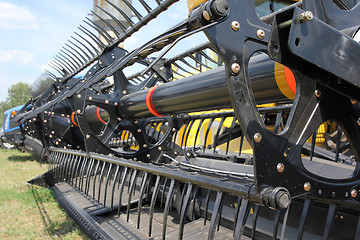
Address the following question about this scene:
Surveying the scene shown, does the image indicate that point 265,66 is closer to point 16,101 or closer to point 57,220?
point 57,220

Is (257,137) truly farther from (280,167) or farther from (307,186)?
(307,186)

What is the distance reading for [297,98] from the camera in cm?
117

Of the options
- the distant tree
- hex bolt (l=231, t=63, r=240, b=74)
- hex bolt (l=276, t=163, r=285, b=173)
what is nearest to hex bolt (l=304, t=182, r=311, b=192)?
hex bolt (l=276, t=163, r=285, b=173)

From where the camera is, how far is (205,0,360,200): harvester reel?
1.06 metres

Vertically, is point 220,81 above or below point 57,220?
above

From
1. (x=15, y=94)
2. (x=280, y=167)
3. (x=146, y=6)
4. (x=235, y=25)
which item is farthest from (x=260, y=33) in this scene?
(x=15, y=94)

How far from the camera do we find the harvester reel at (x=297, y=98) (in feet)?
3.49

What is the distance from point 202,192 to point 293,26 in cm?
175

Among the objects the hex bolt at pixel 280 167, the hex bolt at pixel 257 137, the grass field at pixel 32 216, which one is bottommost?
the grass field at pixel 32 216

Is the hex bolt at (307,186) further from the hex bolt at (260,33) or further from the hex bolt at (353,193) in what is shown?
the hex bolt at (260,33)

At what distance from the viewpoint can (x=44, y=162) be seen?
302 inches

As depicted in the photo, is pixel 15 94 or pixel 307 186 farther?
pixel 15 94

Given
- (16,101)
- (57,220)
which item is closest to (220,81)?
(57,220)

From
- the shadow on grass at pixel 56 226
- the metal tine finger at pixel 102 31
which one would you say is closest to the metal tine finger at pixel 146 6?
the metal tine finger at pixel 102 31
